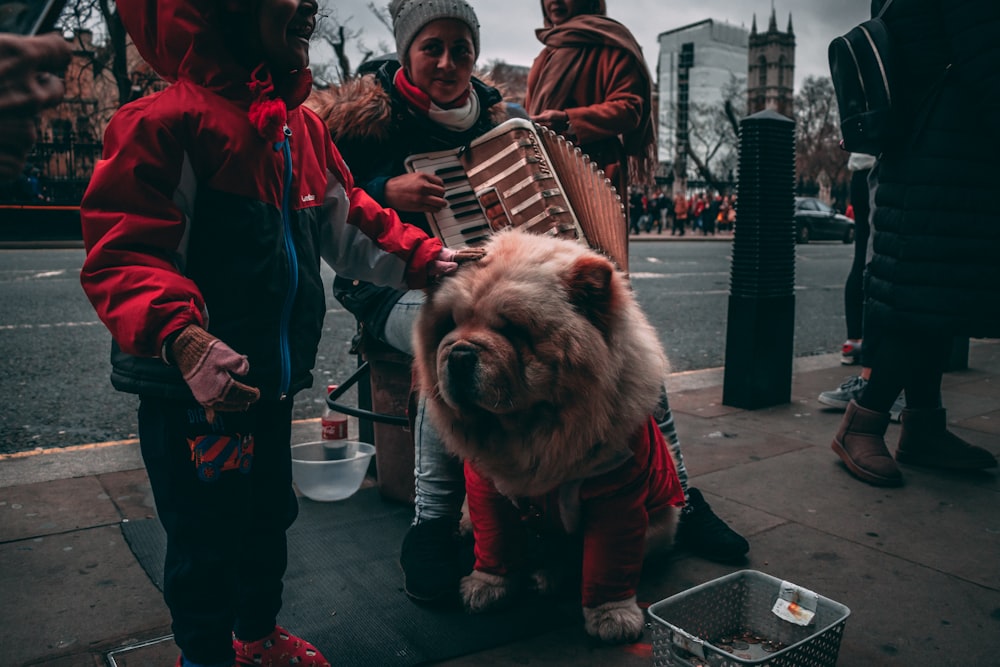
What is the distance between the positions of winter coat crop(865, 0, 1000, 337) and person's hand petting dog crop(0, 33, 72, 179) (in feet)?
10.3

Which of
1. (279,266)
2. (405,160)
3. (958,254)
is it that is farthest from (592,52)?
(279,266)

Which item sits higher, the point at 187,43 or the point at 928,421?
the point at 187,43

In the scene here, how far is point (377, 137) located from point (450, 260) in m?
0.89

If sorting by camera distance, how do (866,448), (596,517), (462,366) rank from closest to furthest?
(462,366), (596,517), (866,448)

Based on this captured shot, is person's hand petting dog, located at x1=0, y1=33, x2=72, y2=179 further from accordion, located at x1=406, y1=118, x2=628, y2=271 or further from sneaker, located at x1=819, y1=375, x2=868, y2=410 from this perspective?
sneaker, located at x1=819, y1=375, x2=868, y2=410

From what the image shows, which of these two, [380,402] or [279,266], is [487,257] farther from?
[380,402]

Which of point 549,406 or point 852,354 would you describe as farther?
point 852,354

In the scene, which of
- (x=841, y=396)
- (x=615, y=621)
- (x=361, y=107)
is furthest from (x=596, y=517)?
(x=841, y=396)

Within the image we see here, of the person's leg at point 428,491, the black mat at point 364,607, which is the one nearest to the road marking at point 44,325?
the black mat at point 364,607

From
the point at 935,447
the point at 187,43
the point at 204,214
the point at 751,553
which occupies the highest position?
the point at 187,43

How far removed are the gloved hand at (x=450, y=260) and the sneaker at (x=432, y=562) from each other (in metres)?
0.95

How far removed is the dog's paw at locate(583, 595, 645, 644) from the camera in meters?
2.30

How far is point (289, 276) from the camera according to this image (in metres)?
1.91

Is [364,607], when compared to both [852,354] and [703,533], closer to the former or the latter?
[703,533]
